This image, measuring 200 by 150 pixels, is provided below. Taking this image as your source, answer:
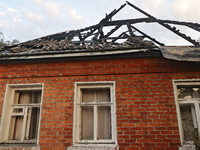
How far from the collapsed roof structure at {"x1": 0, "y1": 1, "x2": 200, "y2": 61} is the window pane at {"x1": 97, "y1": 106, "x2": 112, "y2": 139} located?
1.46m

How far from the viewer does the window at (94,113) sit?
370 centimetres

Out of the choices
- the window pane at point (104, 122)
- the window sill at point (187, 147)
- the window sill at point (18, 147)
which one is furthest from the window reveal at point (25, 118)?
the window sill at point (187, 147)

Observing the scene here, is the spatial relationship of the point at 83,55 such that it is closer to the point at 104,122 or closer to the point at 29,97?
the point at 104,122

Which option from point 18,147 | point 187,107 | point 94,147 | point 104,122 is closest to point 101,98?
point 104,122

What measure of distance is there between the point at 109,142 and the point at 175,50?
268 centimetres

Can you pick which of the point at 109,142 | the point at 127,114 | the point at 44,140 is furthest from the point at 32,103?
the point at 127,114

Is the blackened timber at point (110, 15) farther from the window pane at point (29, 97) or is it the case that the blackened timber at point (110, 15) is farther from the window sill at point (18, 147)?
the window sill at point (18, 147)

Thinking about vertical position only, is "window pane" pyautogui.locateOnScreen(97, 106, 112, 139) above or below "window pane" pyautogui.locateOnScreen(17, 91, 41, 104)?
below

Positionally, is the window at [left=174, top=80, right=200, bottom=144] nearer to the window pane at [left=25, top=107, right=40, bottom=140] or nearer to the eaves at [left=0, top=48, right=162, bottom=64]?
the eaves at [left=0, top=48, right=162, bottom=64]

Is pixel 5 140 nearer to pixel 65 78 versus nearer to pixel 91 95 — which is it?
pixel 65 78

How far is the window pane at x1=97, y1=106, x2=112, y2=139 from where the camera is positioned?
3746 mm

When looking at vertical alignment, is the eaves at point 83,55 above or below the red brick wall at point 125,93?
above

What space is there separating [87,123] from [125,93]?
1233 millimetres

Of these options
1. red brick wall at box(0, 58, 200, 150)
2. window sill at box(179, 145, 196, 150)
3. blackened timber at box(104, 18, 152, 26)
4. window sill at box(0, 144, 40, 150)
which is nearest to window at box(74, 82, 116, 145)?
red brick wall at box(0, 58, 200, 150)
